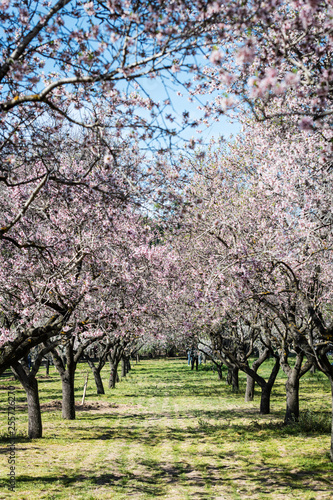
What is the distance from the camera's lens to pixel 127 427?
650 inches

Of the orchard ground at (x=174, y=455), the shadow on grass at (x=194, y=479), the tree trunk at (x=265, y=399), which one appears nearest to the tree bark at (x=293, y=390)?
the orchard ground at (x=174, y=455)

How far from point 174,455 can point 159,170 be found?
8398 mm

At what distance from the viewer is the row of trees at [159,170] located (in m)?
4.94

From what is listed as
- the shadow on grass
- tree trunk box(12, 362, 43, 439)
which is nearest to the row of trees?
tree trunk box(12, 362, 43, 439)

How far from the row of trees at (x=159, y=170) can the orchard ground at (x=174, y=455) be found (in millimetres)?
1694

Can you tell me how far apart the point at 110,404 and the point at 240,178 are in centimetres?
1470

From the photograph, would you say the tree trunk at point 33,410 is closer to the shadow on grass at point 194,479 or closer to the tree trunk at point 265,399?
the shadow on grass at point 194,479

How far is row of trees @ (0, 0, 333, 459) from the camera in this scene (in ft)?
16.2

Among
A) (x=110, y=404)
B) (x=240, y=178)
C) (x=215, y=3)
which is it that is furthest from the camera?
(x=110, y=404)

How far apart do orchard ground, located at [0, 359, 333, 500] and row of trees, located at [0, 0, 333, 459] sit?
1694mm

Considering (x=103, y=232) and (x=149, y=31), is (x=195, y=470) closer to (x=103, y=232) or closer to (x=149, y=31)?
(x=103, y=232)

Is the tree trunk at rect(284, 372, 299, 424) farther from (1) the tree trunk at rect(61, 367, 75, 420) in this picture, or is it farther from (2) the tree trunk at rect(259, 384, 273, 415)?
(1) the tree trunk at rect(61, 367, 75, 420)

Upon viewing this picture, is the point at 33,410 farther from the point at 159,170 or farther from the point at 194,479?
the point at 159,170

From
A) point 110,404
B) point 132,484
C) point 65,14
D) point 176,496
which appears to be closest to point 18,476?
point 132,484
